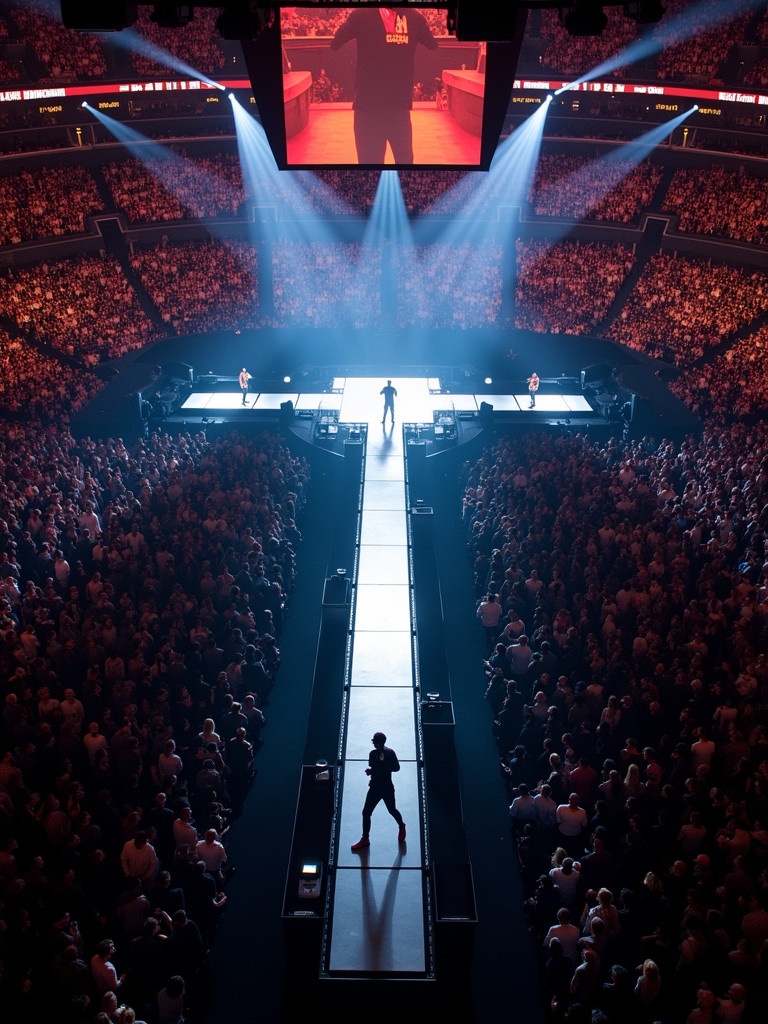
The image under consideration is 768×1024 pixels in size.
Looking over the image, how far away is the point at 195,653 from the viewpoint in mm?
Answer: 11195

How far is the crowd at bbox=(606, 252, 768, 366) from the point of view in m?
25.4

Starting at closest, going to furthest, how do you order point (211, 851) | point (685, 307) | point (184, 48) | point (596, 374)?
point (211, 851) < point (596, 374) < point (685, 307) < point (184, 48)

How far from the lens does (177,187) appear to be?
30.6 m

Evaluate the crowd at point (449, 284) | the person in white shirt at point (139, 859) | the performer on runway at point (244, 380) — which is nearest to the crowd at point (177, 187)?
the crowd at point (449, 284)

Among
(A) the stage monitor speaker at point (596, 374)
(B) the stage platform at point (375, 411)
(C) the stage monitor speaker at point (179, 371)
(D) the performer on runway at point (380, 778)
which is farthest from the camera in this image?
(C) the stage monitor speaker at point (179, 371)

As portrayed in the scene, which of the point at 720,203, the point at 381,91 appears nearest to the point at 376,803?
the point at 381,91

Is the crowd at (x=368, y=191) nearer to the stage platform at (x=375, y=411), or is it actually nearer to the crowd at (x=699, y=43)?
the crowd at (x=699, y=43)

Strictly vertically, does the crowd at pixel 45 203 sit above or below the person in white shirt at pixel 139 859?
above

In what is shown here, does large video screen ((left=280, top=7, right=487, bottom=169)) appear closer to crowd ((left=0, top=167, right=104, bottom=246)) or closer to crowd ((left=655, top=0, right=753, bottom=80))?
crowd ((left=0, top=167, right=104, bottom=246))

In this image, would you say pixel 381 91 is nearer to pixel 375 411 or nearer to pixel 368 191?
pixel 375 411

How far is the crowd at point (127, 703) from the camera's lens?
7.41m

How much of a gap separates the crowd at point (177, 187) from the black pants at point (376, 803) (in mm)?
26190

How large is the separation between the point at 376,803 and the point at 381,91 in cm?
943

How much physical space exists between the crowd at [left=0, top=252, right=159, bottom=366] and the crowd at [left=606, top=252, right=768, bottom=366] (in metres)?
16.4
